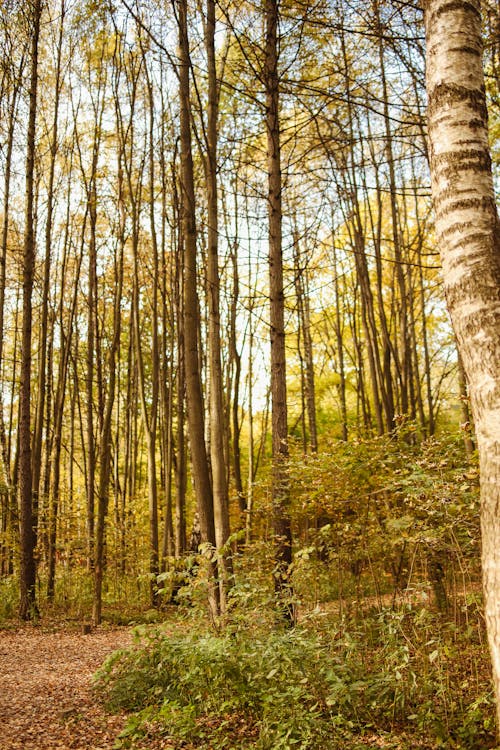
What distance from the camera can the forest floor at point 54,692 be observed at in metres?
3.66

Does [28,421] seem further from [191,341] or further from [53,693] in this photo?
[53,693]

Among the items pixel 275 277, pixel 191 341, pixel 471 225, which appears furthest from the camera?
pixel 275 277

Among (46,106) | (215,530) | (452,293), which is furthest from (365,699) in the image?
(46,106)

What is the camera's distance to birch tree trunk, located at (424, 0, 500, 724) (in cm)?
164

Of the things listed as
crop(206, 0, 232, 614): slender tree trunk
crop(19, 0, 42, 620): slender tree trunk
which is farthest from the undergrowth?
crop(19, 0, 42, 620): slender tree trunk

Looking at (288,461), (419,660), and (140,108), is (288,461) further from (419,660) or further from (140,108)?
(140,108)

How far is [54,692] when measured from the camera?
477cm

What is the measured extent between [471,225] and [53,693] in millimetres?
4940

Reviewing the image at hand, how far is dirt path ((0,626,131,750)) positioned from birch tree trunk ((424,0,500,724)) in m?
3.02

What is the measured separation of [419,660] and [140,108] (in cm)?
983

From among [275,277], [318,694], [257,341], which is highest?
[257,341]

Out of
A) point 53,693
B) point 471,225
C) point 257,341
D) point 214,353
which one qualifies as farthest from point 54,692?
point 257,341

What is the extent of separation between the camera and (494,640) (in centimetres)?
158

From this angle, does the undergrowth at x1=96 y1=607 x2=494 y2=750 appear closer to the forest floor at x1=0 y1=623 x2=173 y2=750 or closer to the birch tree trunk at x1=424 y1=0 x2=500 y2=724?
the forest floor at x1=0 y1=623 x2=173 y2=750
